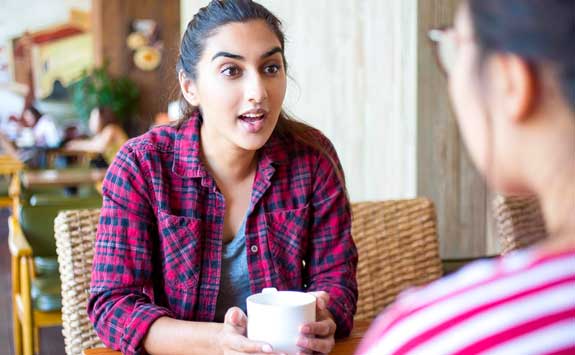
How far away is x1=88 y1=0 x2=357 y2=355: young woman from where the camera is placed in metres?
1.55

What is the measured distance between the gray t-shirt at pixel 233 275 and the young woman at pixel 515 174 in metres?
1.11

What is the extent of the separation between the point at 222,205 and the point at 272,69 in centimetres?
30

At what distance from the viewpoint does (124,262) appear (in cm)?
153

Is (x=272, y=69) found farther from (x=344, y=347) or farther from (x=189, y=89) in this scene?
(x=344, y=347)

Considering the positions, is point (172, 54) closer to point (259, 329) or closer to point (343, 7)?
point (259, 329)

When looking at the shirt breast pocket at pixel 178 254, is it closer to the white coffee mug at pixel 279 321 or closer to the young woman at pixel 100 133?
the white coffee mug at pixel 279 321

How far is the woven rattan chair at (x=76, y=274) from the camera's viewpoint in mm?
1748

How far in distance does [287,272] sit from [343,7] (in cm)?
188

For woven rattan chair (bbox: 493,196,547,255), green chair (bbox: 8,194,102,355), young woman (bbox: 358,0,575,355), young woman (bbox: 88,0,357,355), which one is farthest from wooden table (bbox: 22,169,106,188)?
young woman (bbox: 358,0,575,355)

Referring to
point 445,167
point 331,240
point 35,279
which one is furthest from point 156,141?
point 35,279

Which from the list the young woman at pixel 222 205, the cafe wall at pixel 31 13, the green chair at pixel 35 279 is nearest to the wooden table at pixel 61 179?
the green chair at pixel 35 279

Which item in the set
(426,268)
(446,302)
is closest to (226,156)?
(426,268)

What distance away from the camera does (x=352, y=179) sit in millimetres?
3391

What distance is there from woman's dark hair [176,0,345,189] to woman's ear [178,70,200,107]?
0.01 metres
